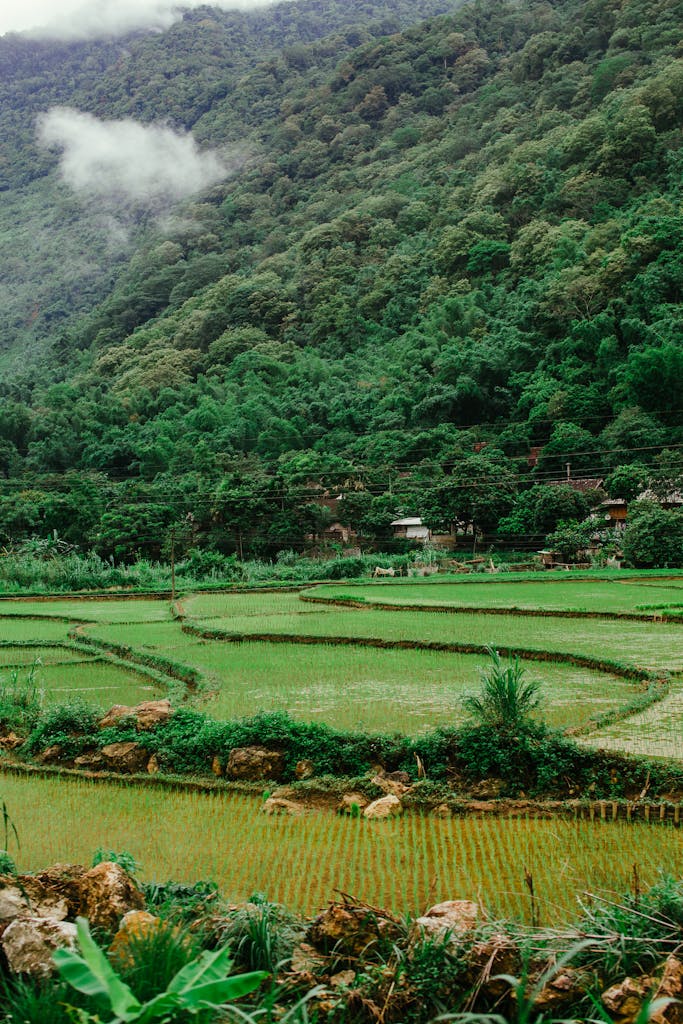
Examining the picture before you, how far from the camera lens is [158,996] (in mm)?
2611

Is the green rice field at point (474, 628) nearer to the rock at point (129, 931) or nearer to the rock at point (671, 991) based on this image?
the rock at point (671, 991)

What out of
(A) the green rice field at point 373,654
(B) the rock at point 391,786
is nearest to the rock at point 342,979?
(B) the rock at point 391,786

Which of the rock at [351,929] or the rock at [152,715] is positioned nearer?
the rock at [351,929]

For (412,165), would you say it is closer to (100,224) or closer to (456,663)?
(100,224)

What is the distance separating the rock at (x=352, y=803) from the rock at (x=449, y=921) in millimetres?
2457

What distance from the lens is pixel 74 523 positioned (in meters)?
45.5

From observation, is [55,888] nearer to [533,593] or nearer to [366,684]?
[366,684]

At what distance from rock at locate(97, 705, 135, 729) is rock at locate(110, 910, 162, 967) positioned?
5.01 metres

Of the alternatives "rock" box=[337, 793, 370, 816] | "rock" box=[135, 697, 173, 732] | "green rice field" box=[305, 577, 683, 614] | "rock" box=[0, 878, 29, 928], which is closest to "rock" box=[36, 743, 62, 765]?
"rock" box=[135, 697, 173, 732]

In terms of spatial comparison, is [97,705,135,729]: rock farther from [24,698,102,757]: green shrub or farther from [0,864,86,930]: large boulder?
[0,864,86,930]: large boulder

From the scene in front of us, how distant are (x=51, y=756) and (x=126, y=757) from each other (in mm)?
1014

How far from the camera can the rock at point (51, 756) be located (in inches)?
338

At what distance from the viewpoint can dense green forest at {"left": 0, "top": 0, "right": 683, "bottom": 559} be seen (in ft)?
144

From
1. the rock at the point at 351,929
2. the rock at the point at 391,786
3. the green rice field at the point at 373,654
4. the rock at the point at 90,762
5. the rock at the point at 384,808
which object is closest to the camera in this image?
the rock at the point at 351,929
